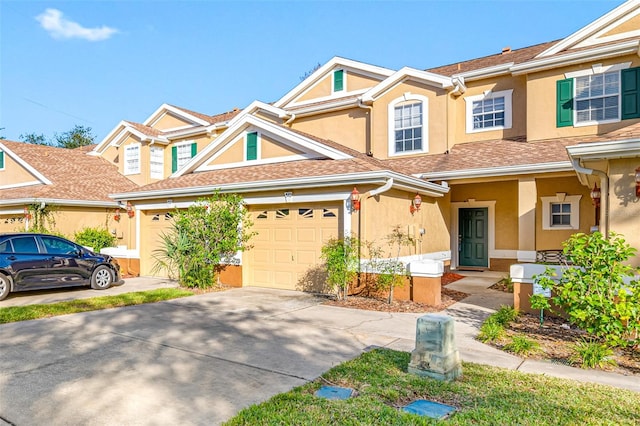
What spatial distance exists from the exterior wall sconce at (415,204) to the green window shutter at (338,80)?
744 cm

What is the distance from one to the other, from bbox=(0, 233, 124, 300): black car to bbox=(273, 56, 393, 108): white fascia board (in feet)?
33.8

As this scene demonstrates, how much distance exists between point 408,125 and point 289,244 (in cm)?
654

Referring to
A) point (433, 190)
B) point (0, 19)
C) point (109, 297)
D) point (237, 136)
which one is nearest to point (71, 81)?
point (0, 19)

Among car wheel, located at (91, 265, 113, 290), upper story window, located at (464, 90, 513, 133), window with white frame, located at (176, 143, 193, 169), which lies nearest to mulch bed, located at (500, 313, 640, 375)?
upper story window, located at (464, 90, 513, 133)

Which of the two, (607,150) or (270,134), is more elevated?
(270,134)

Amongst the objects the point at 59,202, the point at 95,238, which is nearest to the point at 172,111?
the point at 59,202

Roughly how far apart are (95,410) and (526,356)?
5.36 metres

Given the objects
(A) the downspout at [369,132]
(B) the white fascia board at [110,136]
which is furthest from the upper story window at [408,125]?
(B) the white fascia board at [110,136]

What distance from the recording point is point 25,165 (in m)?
19.3

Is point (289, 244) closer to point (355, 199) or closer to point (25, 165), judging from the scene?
point (355, 199)

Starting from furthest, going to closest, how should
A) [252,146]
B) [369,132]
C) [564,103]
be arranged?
1. [369,132]
2. [252,146]
3. [564,103]

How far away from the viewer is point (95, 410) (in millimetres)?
4109

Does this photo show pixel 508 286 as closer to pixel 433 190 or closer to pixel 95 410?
pixel 433 190

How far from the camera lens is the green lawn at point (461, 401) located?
3.86 meters
